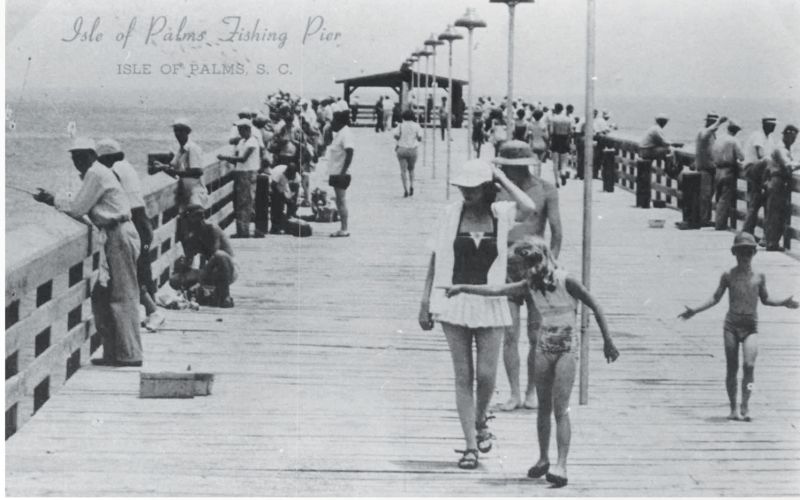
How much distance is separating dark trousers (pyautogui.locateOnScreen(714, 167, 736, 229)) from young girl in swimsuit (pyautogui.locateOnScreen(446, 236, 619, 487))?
43.0 feet

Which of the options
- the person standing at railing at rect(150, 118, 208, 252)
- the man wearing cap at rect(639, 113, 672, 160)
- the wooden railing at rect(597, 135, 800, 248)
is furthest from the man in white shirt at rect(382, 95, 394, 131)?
the person standing at railing at rect(150, 118, 208, 252)

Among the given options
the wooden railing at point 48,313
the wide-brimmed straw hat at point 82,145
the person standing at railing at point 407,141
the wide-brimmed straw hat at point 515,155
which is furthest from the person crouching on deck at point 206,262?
the person standing at railing at point 407,141

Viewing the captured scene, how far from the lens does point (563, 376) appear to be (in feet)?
23.8

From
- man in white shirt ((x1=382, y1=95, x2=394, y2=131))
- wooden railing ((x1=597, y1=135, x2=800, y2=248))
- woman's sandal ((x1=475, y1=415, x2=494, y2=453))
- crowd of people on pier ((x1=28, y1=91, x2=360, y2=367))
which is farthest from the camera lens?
man in white shirt ((x1=382, y1=95, x2=394, y2=131))

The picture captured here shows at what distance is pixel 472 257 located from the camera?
24.5ft

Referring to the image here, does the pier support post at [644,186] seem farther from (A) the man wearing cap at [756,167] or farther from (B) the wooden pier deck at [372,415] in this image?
(B) the wooden pier deck at [372,415]

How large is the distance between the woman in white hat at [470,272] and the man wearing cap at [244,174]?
407 inches

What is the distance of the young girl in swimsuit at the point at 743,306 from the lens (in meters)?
8.61

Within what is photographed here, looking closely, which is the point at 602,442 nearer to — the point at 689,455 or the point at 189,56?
the point at 689,455

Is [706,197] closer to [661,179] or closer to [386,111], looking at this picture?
[661,179]

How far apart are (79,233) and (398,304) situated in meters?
3.97

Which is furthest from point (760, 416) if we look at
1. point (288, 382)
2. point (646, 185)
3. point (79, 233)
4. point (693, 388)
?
point (646, 185)

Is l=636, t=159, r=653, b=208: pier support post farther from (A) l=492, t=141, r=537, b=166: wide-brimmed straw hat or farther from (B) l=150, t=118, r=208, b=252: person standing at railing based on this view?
(A) l=492, t=141, r=537, b=166: wide-brimmed straw hat

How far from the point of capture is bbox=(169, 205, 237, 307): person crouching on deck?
13.0m
